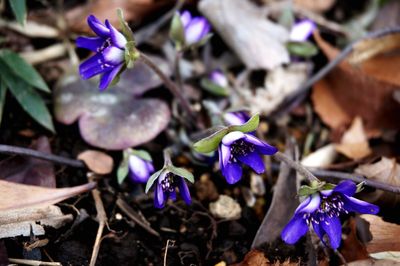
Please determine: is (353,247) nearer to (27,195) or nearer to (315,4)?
(27,195)

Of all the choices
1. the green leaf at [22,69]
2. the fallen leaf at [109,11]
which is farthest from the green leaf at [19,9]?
the fallen leaf at [109,11]

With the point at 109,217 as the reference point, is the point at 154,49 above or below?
above

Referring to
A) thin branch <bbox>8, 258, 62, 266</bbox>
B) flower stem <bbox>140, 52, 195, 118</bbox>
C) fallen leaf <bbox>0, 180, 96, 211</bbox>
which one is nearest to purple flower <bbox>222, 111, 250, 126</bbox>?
flower stem <bbox>140, 52, 195, 118</bbox>

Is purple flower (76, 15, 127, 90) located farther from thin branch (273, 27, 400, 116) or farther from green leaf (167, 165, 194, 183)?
thin branch (273, 27, 400, 116)

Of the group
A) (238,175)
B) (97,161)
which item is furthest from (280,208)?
(97,161)

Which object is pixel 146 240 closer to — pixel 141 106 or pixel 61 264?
pixel 61 264

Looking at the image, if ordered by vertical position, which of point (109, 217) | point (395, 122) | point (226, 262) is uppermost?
point (395, 122)

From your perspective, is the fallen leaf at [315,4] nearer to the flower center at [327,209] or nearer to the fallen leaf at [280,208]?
the fallen leaf at [280,208]

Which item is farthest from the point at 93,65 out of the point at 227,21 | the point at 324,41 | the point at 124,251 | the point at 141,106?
the point at 324,41
